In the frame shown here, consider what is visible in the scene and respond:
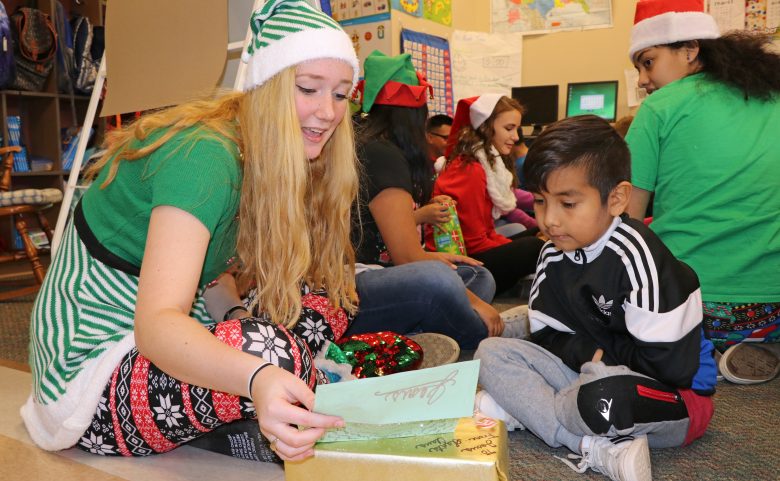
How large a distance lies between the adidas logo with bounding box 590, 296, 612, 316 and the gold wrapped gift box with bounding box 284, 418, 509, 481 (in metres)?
0.57

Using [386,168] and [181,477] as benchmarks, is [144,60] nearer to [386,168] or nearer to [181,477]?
[386,168]

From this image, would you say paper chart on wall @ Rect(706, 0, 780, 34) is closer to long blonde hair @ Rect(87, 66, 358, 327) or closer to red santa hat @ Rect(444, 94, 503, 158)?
red santa hat @ Rect(444, 94, 503, 158)

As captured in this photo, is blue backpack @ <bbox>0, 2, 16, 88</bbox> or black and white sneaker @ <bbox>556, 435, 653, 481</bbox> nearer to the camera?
black and white sneaker @ <bbox>556, 435, 653, 481</bbox>

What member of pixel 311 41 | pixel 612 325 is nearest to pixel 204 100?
pixel 311 41

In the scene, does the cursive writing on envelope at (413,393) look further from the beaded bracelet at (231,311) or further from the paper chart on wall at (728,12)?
the paper chart on wall at (728,12)

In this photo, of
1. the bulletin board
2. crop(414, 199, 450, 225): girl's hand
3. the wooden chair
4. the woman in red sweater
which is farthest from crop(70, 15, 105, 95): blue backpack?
crop(414, 199, 450, 225): girl's hand

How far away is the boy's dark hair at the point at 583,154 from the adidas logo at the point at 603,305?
7.7 inches

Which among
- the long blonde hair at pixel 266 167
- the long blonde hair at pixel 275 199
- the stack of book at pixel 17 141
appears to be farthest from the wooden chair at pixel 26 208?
the long blonde hair at pixel 275 199

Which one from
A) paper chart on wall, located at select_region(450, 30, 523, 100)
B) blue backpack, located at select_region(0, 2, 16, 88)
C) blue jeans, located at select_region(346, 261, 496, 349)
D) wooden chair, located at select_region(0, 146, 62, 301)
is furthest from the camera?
paper chart on wall, located at select_region(450, 30, 523, 100)

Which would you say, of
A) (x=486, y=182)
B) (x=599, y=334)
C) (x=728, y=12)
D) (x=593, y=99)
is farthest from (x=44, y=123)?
(x=728, y=12)

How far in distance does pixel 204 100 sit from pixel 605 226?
0.82 m

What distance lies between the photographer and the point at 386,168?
1.85 m

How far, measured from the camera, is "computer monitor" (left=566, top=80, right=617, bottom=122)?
4.80 meters

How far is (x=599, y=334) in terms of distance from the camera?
1.33m
